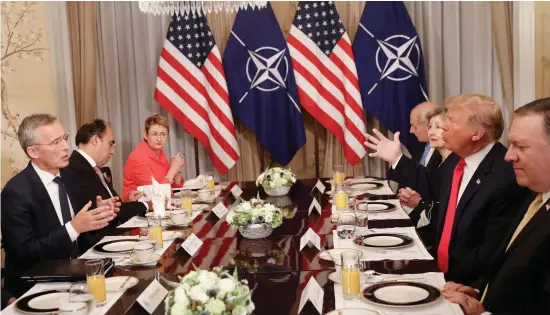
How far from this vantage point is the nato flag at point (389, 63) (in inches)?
227

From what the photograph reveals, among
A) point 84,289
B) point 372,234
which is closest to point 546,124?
point 372,234

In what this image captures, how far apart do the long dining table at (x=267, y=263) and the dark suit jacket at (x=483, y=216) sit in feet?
1.18

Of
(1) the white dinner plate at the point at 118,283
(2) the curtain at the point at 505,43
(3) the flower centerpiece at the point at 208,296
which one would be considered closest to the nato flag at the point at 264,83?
(2) the curtain at the point at 505,43

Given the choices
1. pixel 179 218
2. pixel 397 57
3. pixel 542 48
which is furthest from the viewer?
pixel 397 57

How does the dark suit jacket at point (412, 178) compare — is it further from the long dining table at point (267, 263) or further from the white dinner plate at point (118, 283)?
the white dinner plate at point (118, 283)

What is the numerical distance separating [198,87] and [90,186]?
2.40 meters

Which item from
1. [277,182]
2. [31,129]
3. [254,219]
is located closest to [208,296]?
[254,219]

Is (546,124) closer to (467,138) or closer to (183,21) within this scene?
(467,138)

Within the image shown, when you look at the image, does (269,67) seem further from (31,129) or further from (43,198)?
(43,198)

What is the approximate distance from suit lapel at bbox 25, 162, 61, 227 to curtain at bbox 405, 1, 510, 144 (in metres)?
4.08

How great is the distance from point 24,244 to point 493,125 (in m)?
2.21

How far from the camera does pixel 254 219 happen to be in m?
2.85

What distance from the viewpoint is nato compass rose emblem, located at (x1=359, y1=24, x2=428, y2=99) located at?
576cm

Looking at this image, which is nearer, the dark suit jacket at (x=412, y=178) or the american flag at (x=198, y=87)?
the dark suit jacket at (x=412, y=178)
